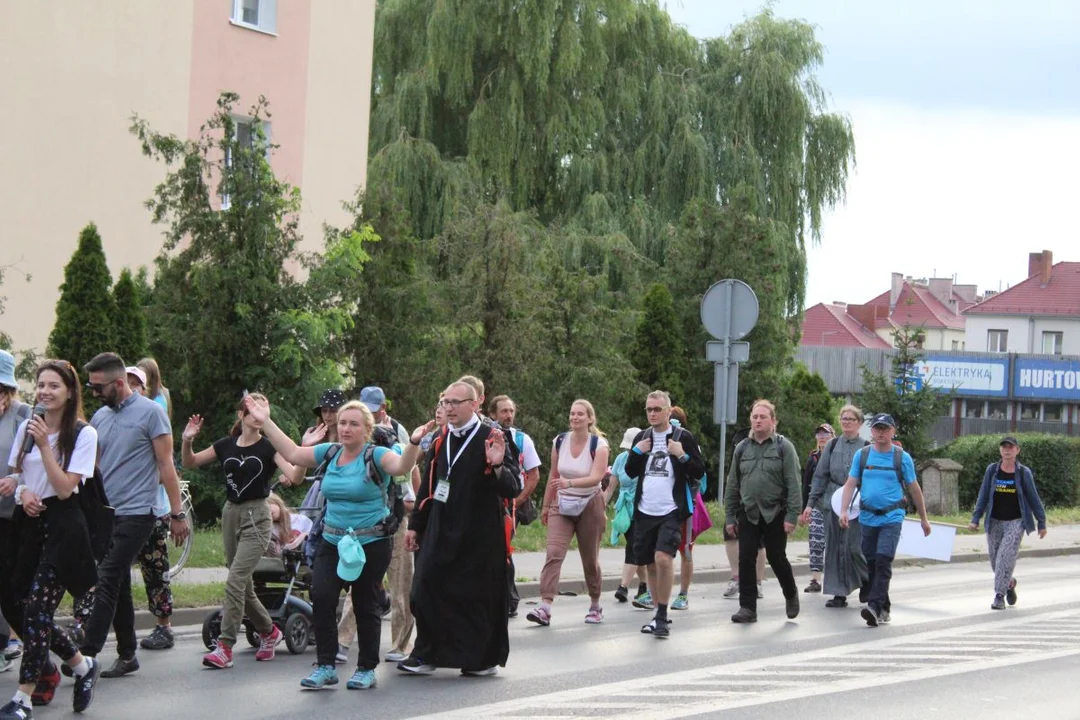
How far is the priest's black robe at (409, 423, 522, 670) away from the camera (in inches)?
374

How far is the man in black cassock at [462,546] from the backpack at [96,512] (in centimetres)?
199

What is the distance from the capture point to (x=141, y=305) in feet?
62.2

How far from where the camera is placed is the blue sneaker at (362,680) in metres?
9.16

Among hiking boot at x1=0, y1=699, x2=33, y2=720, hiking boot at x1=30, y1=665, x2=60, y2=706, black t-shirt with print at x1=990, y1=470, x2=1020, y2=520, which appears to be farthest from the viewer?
black t-shirt with print at x1=990, y1=470, x2=1020, y2=520

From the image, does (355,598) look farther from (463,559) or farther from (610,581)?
(610,581)

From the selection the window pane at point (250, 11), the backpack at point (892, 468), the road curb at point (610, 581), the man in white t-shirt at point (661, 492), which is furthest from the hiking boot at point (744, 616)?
the window pane at point (250, 11)

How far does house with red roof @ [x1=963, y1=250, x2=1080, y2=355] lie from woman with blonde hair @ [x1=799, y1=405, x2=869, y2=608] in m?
80.5

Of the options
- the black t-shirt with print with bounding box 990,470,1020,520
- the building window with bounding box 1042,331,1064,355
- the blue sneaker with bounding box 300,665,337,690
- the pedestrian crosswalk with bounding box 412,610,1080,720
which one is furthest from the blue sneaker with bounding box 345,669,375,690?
the building window with bounding box 1042,331,1064,355

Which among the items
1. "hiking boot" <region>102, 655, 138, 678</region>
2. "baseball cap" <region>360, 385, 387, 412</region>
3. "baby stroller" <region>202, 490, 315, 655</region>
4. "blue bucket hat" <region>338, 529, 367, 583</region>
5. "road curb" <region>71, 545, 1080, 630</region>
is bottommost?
"road curb" <region>71, 545, 1080, 630</region>

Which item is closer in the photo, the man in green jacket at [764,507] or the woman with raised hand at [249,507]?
the woman with raised hand at [249,507]

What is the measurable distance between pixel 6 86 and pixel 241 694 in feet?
52.5

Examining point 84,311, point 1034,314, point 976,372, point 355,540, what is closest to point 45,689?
point 355,540

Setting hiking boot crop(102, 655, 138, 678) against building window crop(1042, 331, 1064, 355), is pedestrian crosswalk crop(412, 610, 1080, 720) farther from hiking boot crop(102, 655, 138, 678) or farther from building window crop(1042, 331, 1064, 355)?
building window crop(1042, 331, 1064, 355)

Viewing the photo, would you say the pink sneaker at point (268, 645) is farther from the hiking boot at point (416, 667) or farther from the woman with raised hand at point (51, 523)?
the woman with raised hand at point (51, 523)
